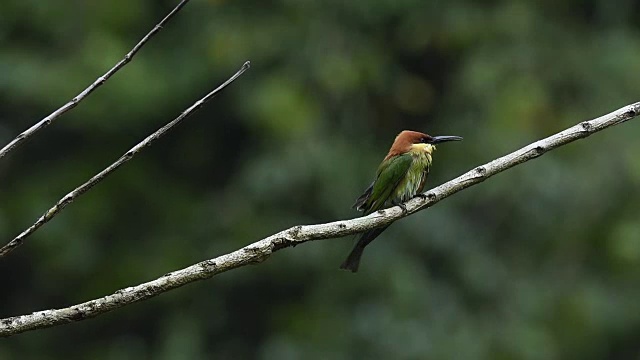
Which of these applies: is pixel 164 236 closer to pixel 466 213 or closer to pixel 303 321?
pixel 303 321

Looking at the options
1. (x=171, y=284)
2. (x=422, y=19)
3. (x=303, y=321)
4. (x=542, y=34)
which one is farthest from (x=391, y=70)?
(x=171, y=284)

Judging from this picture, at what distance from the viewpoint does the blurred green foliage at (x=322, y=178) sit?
8.39 meters

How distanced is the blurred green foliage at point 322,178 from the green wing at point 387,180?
4.69 m

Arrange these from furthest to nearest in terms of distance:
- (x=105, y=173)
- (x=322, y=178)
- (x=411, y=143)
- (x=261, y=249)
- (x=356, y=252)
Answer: (x=322, y=178) < (x=411, y=143) < (x=356, y=252) < (x=261, y=249) < (x=105, y=173)

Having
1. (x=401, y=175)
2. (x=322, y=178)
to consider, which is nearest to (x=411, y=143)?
(x=401, y=175)

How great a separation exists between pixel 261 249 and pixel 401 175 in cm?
123

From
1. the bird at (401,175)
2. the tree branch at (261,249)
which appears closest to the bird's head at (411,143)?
the bird at (401,175)

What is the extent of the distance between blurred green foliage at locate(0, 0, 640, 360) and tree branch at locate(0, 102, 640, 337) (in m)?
5.67

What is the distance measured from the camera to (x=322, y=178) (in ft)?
27.4

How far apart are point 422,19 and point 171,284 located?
278 inches

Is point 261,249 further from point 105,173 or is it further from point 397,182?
point 397,182

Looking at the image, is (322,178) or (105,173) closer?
(105,173)

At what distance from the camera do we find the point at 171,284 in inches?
86.6

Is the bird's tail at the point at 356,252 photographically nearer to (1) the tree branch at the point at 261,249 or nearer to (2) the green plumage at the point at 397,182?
(2) the green plumage at the point at 397,182
